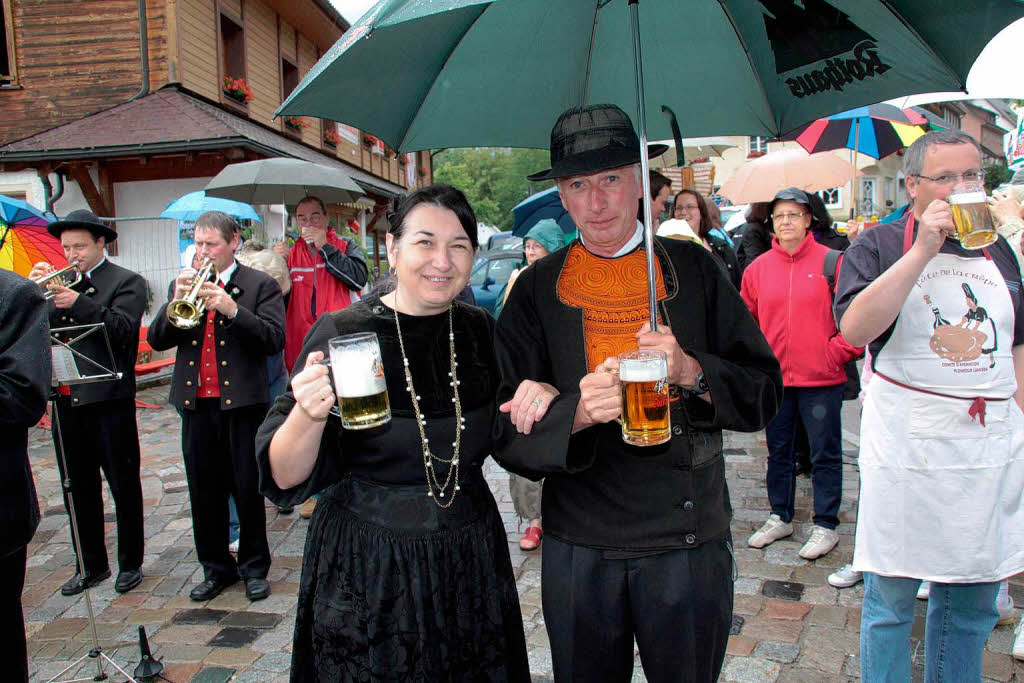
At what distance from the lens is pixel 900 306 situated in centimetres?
241

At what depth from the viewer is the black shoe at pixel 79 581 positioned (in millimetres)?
4316

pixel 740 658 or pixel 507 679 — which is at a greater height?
pixel 507 679

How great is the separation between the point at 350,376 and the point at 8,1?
14.4 meters

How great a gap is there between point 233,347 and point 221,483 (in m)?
0.80

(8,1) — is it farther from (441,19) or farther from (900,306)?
(900,306)

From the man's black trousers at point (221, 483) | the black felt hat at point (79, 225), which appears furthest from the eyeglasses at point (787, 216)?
the black felt hat at point (79, 225)

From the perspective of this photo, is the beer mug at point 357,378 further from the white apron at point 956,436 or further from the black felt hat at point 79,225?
the black felt hat at point 79,225

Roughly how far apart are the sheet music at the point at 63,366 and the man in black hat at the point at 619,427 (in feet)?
8.11

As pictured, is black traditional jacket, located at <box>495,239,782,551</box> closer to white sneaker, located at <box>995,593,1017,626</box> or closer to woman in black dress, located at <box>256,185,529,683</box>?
woman in black dress, located at <box>256,185,529,683</box>

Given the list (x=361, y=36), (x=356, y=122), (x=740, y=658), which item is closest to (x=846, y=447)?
(x=740, y=658)

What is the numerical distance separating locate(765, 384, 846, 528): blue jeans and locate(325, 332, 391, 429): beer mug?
126 inches

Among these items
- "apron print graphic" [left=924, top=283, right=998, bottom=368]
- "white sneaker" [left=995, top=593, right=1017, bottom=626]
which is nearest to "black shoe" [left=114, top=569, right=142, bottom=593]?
"apron print graphic" [left=924, top=283, right=998, bottom=368]

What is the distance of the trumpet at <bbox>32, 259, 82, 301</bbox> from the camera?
3.75 metres

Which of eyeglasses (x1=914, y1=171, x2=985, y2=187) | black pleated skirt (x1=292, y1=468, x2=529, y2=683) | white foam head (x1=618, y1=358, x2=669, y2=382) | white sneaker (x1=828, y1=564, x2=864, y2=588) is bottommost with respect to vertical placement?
white sneaker (x1=828, y1=564, x2=864, y2=588)
